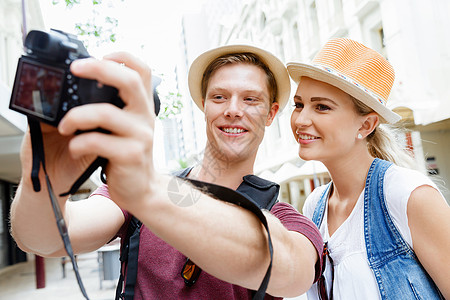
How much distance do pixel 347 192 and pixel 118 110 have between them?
1553mm

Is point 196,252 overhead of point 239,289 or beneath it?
overhead

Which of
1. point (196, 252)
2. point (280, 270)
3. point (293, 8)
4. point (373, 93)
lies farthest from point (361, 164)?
point (293, 8)

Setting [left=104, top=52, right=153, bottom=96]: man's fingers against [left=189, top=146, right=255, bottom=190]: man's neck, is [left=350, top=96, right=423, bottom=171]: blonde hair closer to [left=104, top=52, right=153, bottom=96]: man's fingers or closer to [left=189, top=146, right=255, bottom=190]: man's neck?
[left=189, top=146, right=255, bottom=190]: man's neck

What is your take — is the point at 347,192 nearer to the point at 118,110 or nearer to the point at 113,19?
the point at 118,110

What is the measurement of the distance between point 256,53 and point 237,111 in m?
0.28

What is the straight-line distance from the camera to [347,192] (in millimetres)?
1860

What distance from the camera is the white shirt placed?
149cm

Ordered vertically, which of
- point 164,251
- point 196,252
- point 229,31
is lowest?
point 164,251

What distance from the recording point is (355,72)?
1791 mm

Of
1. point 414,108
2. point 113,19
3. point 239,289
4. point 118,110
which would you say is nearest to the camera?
point 118,110

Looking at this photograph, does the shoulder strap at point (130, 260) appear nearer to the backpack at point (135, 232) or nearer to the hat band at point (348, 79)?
the backpack at point (135, 232)

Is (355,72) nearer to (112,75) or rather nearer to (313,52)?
(112,75)

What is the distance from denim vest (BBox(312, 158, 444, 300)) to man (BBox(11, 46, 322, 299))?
573 mm

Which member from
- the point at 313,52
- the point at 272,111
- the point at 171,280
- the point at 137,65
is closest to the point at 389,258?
the point at 272,111
